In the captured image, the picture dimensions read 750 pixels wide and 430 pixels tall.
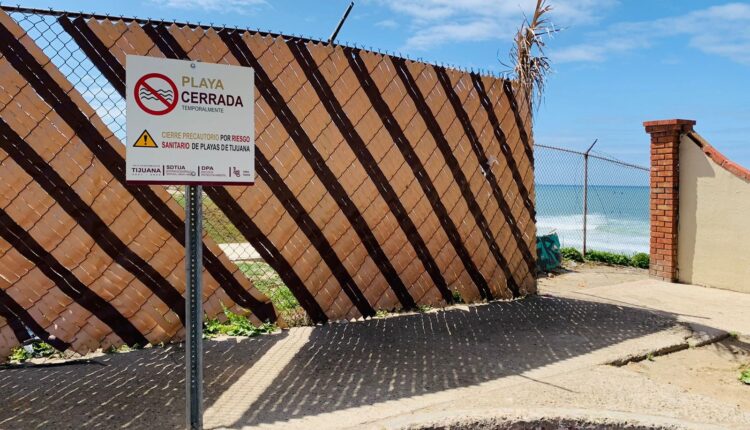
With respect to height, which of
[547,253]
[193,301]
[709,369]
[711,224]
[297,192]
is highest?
[297,192]

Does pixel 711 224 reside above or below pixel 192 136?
below

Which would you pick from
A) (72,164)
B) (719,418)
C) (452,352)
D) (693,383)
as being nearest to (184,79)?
(72,164)

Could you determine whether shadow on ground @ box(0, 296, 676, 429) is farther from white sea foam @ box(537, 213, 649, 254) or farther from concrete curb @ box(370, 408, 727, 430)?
white sea foam @ box(537, 213, 649, 254)

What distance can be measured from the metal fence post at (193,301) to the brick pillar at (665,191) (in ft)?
23.2

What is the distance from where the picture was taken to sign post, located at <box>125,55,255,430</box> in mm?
2793

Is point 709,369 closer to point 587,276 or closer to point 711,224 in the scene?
point 711,224

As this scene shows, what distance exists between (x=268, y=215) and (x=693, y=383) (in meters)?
3.46

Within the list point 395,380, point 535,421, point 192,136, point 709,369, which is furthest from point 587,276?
point 192,136

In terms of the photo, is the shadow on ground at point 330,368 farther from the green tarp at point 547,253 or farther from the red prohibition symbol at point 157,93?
the green tarp at point 547,253

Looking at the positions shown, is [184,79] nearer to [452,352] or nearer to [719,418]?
[452,352]

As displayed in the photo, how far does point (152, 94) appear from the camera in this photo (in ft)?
9.27

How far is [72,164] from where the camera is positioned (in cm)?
397

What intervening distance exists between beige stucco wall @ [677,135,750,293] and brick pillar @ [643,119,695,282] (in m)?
0.10

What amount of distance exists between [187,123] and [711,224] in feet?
23.8
